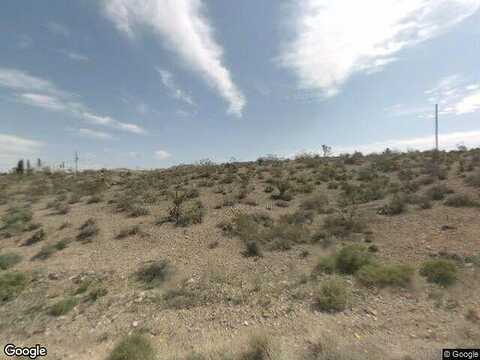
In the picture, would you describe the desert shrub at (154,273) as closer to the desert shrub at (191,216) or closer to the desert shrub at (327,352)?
the desert shrub at (191,216)

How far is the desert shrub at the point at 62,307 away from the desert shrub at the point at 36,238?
17.5ft

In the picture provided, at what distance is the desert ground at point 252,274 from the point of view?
15.1ft

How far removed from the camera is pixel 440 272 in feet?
19.9

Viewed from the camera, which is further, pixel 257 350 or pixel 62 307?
pixel 62 307

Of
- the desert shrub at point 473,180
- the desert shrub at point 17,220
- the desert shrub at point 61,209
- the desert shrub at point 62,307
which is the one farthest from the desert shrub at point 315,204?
the desert shrub at point 17,220

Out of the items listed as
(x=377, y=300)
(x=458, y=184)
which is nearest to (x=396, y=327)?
(x=377, y=300)

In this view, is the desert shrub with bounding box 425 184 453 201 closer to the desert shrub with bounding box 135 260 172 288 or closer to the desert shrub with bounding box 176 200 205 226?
the desert shrub with bounding box 176 200 205 226

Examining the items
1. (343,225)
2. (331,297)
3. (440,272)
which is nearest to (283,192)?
(343,225)

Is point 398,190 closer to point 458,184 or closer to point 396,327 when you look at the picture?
point 458,184

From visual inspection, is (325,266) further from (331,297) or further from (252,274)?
(252,274)

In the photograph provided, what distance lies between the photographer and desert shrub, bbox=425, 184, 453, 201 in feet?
37.3

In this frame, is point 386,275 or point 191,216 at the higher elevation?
point 191,216

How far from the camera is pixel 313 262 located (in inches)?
297

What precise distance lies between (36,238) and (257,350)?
9509 millimetres
